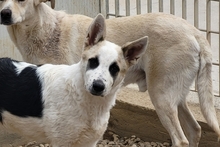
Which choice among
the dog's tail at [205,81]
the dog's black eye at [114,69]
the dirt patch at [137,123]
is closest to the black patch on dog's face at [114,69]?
the dog's black eye at [114,69]

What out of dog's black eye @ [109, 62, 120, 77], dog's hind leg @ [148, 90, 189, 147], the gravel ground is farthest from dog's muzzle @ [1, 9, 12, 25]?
dog's black eye @ [109, 62, 120, 77]

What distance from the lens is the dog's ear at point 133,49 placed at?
15.1 ft

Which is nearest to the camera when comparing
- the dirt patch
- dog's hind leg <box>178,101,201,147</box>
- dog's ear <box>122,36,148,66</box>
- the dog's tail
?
dog's ear <box>122,36,148,66</box>

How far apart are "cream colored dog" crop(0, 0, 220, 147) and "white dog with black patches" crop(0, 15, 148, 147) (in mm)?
954

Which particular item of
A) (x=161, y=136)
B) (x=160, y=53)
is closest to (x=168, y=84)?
(x=160, y=53)

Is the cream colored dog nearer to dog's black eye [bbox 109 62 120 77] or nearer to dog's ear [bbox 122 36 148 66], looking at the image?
dog's ear [bbox 122 36 148 66]

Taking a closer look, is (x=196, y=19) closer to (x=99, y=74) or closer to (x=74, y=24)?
(x=74, y=24)

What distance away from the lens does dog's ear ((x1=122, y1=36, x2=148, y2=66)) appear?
4.59 metres

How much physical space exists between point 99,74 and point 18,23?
1.86 metres

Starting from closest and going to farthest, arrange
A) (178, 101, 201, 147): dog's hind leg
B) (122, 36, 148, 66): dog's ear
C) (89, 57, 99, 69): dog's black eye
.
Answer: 1. (89, 57, 99, 69): dog's black eye
2. (122, 36, 148, 66): dog's ear
3. (178, 101, 201, 147): dog's hind leg

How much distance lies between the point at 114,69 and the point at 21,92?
32.6 inches

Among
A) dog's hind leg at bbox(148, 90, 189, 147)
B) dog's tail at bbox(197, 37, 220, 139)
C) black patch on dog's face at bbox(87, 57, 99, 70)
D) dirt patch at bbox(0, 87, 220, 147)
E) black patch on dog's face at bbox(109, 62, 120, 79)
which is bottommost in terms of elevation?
dirt patch at bbox(0, 87, 220, 147)

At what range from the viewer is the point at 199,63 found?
5547 mm

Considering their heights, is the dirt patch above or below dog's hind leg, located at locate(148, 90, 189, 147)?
below
